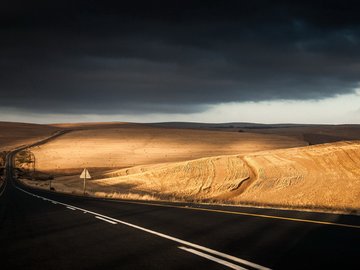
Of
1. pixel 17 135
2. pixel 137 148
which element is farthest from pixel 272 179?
pixel 17 135

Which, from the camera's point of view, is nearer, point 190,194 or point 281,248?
point 281,248

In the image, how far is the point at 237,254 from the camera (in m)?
7.82

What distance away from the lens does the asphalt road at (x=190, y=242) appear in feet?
24.0

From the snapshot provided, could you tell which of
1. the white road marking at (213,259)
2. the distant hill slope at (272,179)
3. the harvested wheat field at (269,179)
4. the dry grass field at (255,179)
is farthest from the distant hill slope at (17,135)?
the white road marking at (213,259)

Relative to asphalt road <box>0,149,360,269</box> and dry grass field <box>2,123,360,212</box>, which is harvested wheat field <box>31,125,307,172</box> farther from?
asphalt road <box>0,149,360,269</box>

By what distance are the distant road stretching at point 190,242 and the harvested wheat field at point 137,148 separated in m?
61.4

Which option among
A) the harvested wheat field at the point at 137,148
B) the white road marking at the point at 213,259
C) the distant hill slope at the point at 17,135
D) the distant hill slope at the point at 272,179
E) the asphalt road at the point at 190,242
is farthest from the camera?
the distant hill slope at the point at 17,135

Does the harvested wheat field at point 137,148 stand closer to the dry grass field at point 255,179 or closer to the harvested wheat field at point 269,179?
the dry grass field at point 255,179

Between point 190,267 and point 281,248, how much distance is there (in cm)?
209

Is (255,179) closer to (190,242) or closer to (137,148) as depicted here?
(190,242)

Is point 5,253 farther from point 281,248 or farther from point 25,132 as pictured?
point 25,132

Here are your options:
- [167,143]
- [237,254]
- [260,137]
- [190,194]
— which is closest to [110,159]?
[167,143]

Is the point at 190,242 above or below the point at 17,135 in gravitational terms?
below

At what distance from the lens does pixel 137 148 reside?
95375mm
